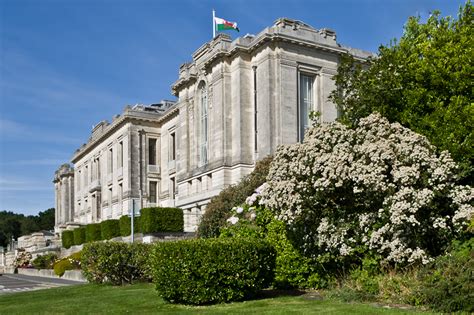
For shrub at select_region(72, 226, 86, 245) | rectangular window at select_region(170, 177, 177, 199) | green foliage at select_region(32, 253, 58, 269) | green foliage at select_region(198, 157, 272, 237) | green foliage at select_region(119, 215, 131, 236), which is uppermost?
rectangular window at select_region(170, 177, 177, 199)

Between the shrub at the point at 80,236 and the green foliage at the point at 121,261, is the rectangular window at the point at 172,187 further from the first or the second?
the green foliage at the point at 121,261

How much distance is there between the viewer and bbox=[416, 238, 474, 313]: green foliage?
9.72m

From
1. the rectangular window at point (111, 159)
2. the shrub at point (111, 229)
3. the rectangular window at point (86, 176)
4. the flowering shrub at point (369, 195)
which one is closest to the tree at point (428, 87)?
the flowering shrub at point (369, 195)

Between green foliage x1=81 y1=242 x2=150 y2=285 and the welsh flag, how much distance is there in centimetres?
2356

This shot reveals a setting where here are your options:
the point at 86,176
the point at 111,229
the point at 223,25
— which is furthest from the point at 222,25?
the point at 86,176

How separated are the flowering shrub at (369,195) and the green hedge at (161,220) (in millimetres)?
24488

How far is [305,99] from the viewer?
37.5 metres

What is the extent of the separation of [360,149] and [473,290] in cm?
387

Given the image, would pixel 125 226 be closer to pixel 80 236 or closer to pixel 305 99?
pixel 80 236

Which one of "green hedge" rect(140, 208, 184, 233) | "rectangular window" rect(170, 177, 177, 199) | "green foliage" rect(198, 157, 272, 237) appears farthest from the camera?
"rectangular window" rect(170, 177, 177, 199)

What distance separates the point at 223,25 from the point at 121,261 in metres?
24.4

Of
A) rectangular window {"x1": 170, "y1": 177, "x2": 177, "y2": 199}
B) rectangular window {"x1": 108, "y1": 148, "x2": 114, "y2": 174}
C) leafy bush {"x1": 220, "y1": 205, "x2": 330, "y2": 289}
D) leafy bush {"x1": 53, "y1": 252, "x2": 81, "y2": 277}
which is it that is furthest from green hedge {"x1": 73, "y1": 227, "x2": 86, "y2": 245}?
leafy bush {"x1": 220, "y1": 205, "x2": 330, "y2": 289}

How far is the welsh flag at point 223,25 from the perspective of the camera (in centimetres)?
3969

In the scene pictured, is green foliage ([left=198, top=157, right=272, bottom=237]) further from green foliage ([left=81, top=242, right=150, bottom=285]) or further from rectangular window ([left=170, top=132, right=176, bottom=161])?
rectangular window ([left=170, top=132, right=176, bottom=161])
